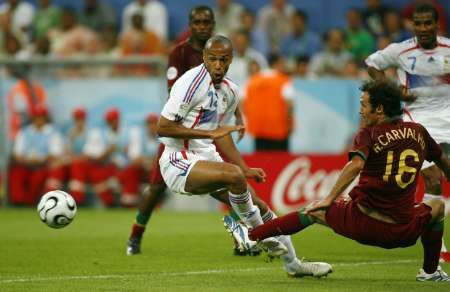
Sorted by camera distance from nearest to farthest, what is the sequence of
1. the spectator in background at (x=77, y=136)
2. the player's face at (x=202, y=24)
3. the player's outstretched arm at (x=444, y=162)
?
the player's outstretched arm at (x=444, y=162) < the player's face at (x=202, y=24) < the spectator in background at (x=77, y=136)

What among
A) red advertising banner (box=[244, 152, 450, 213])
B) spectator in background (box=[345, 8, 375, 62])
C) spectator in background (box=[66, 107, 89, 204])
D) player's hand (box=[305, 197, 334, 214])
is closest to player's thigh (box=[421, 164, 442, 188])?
player's hand (box=[305, 197, 334, 214])

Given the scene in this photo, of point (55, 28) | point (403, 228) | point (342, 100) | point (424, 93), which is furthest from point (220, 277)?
point (55, 28)

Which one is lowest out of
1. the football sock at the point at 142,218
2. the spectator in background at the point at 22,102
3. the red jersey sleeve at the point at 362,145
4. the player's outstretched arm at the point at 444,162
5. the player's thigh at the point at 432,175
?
A: the spectator in background at the point at 22,102

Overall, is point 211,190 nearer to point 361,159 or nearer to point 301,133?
point 361,159

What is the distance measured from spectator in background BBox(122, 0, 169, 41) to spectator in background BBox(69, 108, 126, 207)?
2.43 meters

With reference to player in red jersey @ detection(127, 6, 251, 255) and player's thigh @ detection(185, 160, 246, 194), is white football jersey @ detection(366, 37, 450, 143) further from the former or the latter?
player's thigh @ detection(185, 160, 246, 194)

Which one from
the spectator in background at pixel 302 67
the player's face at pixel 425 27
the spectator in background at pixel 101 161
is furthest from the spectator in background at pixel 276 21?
the player's face at pixel 425 27

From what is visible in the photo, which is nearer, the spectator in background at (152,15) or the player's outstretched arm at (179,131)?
the player's outstretched arm at (179,131)

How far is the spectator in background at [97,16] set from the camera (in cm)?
2158

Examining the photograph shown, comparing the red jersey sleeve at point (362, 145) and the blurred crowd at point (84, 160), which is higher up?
the red jersey sleeve at point (362, 145)

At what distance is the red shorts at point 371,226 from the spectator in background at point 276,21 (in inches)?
475

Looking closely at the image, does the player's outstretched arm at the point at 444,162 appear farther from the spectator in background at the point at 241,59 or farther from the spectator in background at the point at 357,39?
the spectator in background at the point at 357,39

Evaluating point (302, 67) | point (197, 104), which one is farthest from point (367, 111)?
point (302, 67)

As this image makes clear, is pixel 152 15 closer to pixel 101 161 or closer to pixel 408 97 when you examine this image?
pixel 101 161
